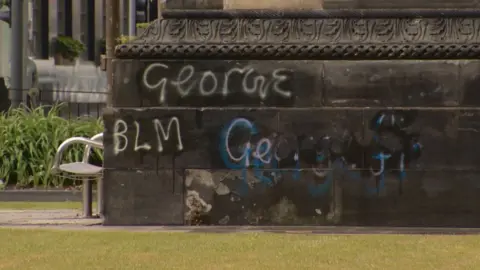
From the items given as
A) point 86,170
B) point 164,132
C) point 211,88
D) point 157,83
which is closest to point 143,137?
point 164,132

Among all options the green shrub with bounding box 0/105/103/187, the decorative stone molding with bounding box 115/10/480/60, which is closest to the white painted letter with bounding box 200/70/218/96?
the decorative stone molding with bounding box 115/10/480/60

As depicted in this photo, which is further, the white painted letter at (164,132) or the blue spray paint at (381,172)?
the white painted letter at (164,132)

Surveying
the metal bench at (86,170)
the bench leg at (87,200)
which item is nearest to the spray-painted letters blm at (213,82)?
the metal bench at (86,170)

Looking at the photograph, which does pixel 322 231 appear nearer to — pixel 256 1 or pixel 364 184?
pixel 364 184

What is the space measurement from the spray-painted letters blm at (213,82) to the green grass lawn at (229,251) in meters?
1.71

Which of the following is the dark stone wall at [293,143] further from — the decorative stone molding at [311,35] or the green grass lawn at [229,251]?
the green grass lawn at [229,251]

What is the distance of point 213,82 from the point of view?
39.7ft

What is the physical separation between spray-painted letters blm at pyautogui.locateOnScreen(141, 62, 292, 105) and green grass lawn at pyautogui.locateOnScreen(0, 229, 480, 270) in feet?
5.62

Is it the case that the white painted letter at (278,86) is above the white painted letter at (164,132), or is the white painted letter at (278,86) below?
above

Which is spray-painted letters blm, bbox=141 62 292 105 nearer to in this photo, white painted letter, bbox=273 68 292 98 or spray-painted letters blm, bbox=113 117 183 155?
white painted letter, bbox=273 68 292 98

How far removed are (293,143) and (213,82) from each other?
0.96m

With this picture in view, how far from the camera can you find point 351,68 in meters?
12.0

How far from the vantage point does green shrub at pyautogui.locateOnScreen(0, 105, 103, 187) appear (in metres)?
22.1

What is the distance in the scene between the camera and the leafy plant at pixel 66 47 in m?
54.4
